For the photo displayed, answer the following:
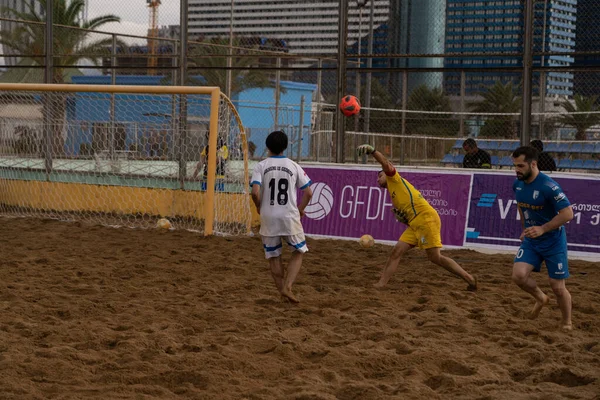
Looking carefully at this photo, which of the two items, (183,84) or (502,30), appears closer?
(502,30)

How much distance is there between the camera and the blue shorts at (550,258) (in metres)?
7.27

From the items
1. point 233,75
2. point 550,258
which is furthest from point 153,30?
point 550,258

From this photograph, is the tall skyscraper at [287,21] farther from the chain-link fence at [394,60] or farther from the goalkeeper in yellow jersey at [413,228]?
the goalkeeper in yellow jersey at [413,228]

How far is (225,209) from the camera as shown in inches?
551

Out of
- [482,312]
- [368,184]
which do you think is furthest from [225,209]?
[482,312]

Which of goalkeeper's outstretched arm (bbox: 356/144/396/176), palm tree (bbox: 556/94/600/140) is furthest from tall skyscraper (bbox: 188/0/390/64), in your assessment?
goalkeeper's outstretched arm (bbox: 356/144/396/176)

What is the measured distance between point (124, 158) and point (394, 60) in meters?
5.14

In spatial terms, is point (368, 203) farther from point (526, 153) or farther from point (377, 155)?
point (526, 153)

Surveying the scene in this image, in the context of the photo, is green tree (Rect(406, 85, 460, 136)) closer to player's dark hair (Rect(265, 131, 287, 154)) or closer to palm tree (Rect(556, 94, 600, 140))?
palm tree (Rect(556, 94, 600, 140))

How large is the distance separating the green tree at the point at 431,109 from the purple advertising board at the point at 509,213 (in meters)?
7.00

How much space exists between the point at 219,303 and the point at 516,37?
8.62 metres

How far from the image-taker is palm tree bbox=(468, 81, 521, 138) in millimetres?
21500

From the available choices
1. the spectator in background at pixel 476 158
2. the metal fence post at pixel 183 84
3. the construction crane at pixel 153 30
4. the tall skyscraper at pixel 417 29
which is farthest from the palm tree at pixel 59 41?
the spectator in background at pixel 476 158

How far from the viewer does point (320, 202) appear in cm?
1375
